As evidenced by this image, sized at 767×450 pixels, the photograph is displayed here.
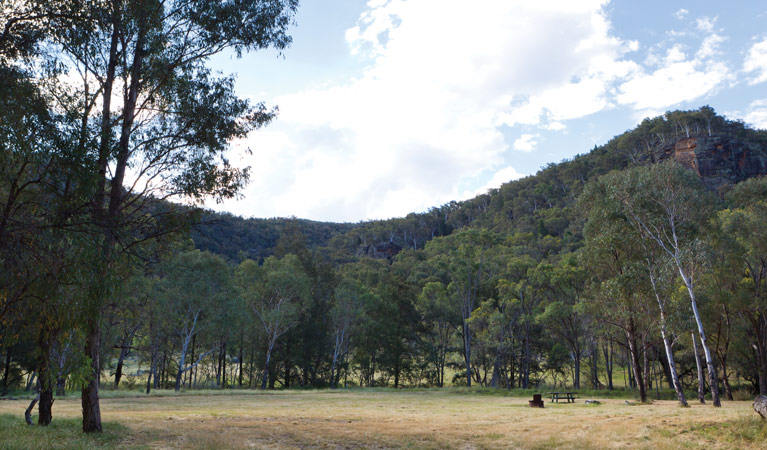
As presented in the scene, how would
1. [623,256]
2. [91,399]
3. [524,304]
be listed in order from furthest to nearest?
[524,304] < [623,256] < [91,399]

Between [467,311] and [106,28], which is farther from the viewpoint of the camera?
[467,311]

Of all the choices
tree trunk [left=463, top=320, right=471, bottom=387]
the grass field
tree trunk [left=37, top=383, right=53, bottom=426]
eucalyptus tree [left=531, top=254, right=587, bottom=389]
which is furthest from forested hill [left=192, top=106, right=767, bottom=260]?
tree trunk [left=37, top=383, right=53, bottom=426]

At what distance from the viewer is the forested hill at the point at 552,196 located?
4038 inches

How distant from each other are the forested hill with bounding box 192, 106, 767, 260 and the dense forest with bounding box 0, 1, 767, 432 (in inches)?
812

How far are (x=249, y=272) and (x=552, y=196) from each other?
91.1 metres

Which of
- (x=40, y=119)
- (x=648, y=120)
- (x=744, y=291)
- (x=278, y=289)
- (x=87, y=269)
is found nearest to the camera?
(x=87, y=269)

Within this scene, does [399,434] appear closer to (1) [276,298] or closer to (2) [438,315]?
(1) [276,298]

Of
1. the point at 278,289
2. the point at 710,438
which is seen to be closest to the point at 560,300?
the point at 278,289

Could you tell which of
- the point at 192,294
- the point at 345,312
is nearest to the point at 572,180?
the point at 345,312

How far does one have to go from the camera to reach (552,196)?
125 metres

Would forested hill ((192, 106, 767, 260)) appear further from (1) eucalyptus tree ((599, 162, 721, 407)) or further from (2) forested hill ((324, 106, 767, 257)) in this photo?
(1) eucalyptus tree ((599, 162, 721, 407))

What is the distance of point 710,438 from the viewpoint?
524 inches

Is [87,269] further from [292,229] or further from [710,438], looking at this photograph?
[292,229]

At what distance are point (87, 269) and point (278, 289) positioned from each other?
46.3 meters
